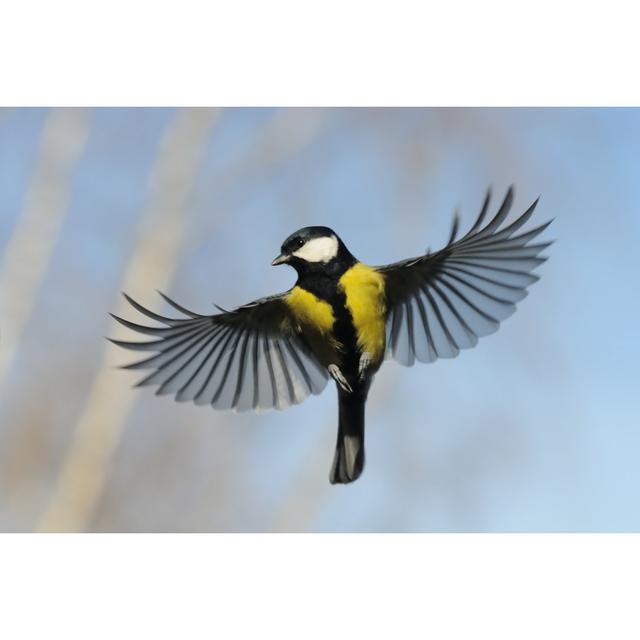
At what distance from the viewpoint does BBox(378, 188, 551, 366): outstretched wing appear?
48.1 inches

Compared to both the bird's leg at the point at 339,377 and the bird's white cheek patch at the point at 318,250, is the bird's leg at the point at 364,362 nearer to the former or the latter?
the bird's leg at the point at 339,377

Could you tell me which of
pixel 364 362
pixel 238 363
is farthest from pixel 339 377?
pixel 238 363

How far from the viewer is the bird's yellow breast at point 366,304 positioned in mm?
1246

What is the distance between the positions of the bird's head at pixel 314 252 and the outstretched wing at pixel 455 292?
73 millimetres

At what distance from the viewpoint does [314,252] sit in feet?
4.11

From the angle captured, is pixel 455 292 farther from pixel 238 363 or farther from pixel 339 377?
pixel 238 363

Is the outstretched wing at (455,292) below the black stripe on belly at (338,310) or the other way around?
the other way around

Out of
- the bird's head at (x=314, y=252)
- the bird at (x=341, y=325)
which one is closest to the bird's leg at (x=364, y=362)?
the bird at (x=341, y=325)

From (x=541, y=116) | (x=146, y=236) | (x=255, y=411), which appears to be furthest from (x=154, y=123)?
(x=541, y=116)

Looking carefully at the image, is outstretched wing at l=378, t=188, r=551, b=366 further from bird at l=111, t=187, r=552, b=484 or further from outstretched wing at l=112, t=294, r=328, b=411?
outstretched wing at l=112, t=294, r=328, b=411

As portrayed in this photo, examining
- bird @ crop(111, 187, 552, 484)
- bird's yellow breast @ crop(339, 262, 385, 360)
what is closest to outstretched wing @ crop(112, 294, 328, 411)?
bird @ crop(111, 187, 552, 484)

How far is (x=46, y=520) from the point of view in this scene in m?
1.42

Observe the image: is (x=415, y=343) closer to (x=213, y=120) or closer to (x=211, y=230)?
(x=211, y=230)

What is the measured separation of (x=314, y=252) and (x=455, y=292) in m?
0.25
